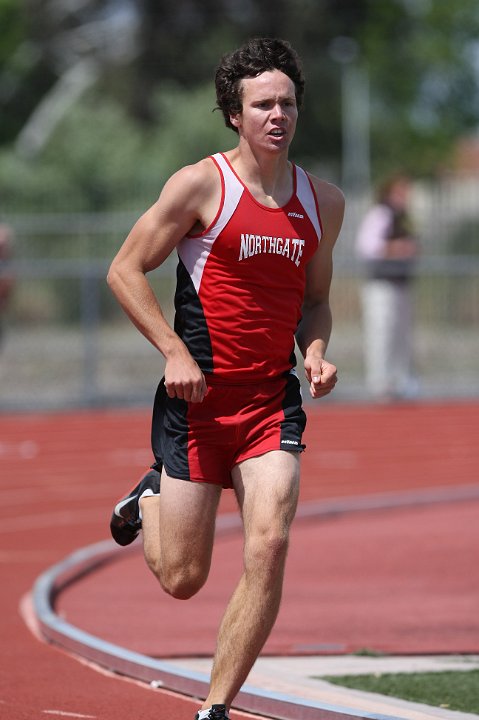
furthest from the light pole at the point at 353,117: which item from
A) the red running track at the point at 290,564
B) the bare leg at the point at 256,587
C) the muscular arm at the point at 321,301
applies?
the bare leg at the point at 256,587

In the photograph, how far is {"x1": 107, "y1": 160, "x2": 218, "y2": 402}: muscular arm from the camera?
5.59 m

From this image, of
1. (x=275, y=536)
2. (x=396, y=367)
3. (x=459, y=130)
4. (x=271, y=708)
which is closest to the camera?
(x=275, y=536)

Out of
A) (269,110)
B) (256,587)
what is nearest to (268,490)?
(256,587)

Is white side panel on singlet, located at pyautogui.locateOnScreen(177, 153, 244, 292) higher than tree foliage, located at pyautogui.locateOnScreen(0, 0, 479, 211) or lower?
lower

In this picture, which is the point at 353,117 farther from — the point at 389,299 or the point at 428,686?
the point at 428,686

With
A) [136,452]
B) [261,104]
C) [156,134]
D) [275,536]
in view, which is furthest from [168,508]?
[156,134]

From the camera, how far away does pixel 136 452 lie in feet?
A: 52.5

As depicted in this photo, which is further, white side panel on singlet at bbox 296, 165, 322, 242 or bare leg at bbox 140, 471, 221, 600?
white side panel on singlet at bbox 296, 165, 322, 242

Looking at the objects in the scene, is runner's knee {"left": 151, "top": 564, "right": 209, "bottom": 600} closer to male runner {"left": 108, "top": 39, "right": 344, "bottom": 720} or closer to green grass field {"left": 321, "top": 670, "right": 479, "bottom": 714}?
male runner {"left": 108, "top": 39, "right": 344, "bottom": 720}

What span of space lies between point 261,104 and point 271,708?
2.28 metres

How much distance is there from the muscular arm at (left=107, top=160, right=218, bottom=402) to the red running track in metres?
1.54

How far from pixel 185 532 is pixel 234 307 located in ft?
2.68

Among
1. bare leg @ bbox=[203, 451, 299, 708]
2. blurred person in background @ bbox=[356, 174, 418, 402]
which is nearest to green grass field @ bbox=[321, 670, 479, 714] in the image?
bare leg @ bbox=[203, 451, 299, 708]

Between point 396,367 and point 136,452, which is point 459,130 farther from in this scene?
point 136,452
